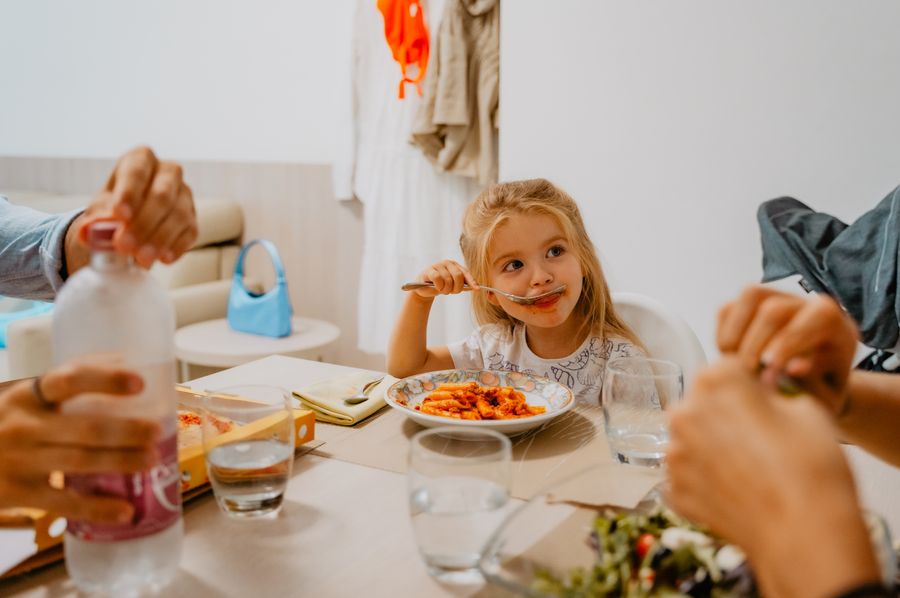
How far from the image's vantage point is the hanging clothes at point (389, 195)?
289 centimetres

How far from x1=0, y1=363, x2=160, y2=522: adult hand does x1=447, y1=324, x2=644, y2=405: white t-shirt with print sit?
97cm

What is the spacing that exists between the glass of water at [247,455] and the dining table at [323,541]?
0.02m

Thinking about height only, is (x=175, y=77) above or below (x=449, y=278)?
above

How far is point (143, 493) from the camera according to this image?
65 cm

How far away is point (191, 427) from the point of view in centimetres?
104

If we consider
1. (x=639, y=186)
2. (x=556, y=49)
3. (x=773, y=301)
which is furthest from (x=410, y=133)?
(x=773, y=301)

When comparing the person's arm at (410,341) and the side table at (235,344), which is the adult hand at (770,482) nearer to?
the person's arm at (410,341)

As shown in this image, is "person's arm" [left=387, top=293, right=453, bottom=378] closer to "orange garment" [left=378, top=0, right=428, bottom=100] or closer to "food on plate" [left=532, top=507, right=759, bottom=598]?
"food on plate" [left=532, top=507, right=759, bottom=598]

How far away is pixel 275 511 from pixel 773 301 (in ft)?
1.89

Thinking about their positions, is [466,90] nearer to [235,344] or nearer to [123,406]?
[235,344]

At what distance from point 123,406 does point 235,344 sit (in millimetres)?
2158

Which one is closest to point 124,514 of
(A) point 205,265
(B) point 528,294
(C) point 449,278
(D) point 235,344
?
(C) point 449,278

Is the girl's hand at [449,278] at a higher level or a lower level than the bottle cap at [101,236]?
lower

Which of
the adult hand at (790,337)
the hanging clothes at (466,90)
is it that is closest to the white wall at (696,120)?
the hanging clothes at (466,90)
